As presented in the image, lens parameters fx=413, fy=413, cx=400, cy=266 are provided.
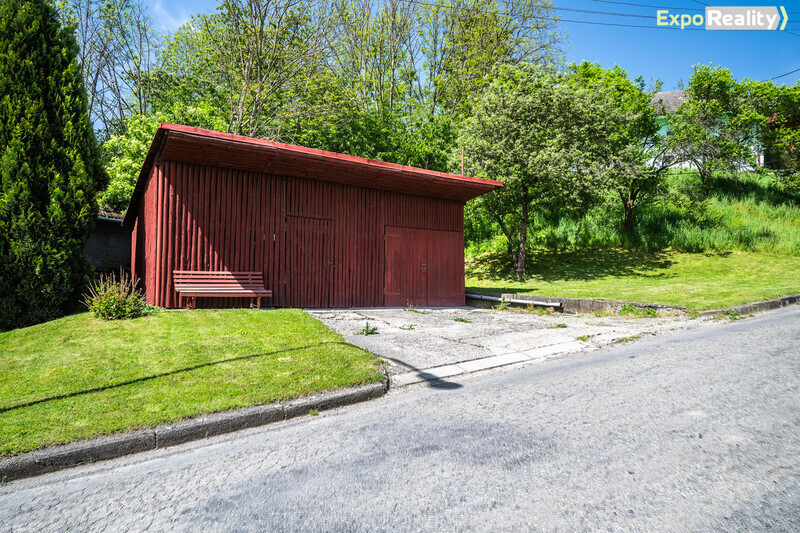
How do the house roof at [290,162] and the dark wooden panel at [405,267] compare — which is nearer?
the house roof at [290,162]

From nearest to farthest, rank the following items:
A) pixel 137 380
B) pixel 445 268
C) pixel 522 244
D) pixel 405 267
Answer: pixel 137 380 → pixel 405 267 → pixel 445 268 → pixel 522 244

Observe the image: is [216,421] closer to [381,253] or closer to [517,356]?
[517,356]

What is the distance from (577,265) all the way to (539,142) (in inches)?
258

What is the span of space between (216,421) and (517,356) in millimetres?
3792

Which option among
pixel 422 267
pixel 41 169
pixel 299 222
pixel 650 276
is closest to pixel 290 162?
pixel 299 222

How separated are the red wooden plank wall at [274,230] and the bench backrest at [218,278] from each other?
0.15 m

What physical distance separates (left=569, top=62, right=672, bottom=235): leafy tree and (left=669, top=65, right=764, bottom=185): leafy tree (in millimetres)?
1076

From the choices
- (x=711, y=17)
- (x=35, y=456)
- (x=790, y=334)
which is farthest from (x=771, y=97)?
(x=35, y=456)

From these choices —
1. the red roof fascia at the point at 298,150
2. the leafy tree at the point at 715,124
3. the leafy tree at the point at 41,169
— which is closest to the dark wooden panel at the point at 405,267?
the red roof fascia at the point at 298,150

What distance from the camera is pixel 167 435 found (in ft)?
10.8

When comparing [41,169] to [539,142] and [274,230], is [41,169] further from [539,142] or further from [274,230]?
[539,142]

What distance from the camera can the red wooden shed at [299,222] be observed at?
354 inches

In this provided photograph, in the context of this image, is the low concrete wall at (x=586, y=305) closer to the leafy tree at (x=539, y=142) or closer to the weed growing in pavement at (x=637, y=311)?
the weed growing in pavement at (x=637, y=311)

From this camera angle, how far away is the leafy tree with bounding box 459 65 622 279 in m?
18.3
